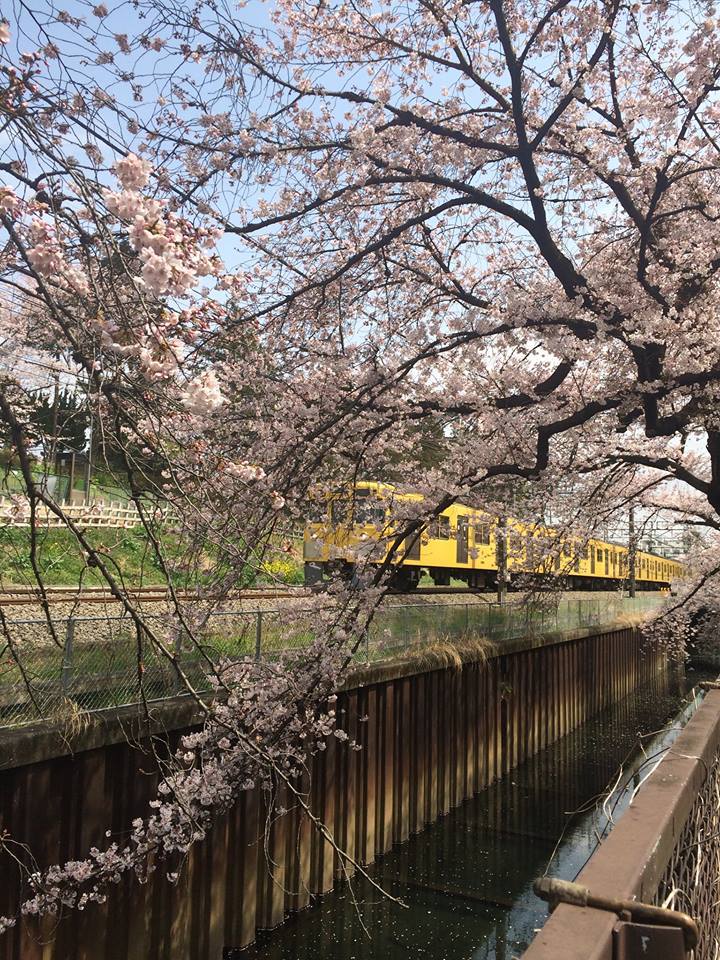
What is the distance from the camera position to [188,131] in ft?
17.0

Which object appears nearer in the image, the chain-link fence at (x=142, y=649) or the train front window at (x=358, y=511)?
the chain-link fence at (x=142, y=649)

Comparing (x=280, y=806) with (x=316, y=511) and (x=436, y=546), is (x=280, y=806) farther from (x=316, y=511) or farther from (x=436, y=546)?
(x=436, y=546)

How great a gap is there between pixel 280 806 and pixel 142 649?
475cm

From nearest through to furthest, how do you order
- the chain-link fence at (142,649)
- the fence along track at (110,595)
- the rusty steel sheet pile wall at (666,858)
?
the rusty steel sheet pile wall at (666,858), the fence along track at (110,595), the chain-link fence at (142,649)

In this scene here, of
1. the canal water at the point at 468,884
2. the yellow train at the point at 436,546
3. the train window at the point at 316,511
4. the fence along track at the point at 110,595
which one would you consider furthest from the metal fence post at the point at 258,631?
the canal water at the point at 468,884

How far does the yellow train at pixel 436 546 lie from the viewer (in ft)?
24.3

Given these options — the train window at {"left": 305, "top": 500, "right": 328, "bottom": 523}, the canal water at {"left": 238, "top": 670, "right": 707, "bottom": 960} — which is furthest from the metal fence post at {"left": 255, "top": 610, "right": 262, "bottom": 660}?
the canal water at {"left": 238, "top": 670, "right": 707, "bottom": 960}

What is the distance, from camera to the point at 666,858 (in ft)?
5.34

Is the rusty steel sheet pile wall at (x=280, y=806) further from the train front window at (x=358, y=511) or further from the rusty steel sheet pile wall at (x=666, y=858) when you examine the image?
the rusty steel sheet pile wall at (x=666, y=858)

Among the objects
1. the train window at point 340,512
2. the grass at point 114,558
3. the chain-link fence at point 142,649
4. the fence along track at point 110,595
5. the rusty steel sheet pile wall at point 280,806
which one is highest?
the train window at point 340,512

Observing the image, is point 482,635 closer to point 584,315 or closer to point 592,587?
point 584,315

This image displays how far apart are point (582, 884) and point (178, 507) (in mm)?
1965

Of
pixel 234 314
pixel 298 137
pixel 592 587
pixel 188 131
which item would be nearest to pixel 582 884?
pixel 234 314

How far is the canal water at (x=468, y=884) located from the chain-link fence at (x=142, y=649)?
7.40 feet
